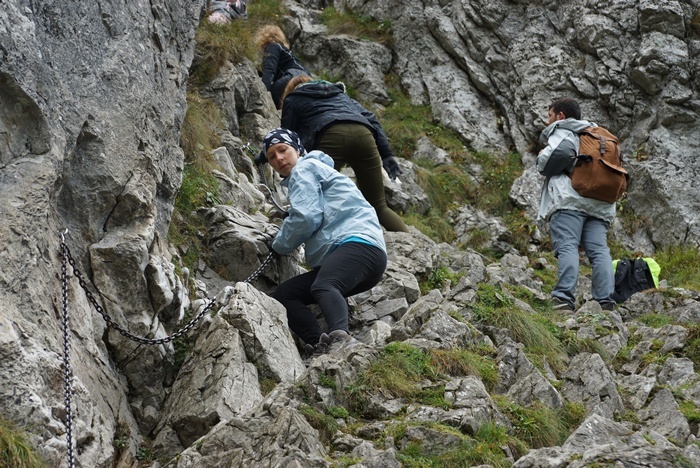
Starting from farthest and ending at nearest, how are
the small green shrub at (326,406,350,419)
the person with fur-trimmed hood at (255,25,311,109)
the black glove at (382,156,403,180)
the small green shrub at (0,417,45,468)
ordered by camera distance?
the person with fur-trimmed hood at (255,25,311,109)
the black glove at (382,156,403,180)
the small green shrub at (326,406,350,419)
the small green shrub at (0,417,45,468)

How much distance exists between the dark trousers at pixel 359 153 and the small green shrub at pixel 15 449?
599 centimetres

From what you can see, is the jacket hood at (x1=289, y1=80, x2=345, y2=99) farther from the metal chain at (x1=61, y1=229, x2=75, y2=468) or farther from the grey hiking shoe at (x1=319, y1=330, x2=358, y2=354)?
the metal chain at (x1=61, y1=229, x2=75, y2=468)

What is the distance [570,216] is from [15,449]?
7.69 meters

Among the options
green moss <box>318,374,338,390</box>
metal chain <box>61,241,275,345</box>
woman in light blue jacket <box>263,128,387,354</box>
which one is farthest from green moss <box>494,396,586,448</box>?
metal chain <box>61,241,275,345</box>

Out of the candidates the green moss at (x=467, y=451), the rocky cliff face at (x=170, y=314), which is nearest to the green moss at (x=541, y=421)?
the rocky cliff face at (x=170, y=314)

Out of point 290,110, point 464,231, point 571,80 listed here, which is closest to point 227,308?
point 290,110

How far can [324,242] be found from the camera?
7.73 meters

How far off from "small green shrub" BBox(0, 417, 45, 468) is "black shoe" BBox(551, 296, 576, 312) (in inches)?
256

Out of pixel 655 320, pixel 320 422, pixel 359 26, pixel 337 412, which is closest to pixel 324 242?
pixel 337 412

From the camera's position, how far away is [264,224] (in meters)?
9.29

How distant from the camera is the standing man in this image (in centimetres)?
985

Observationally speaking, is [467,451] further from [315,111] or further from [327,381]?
[315,111]

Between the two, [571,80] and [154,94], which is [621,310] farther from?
[571,80]

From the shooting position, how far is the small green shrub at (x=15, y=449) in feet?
14.7
